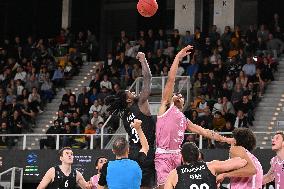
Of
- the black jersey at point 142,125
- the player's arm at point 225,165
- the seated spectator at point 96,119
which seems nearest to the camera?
the player's arm at point 225,165

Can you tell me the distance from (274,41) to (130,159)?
15.9 meters

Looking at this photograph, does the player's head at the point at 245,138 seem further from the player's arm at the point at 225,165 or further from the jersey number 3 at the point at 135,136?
the jersey number 3 at the point at 135,136

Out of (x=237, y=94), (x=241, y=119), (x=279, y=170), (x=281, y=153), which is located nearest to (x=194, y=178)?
(x=281, y=153)

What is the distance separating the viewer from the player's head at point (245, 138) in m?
8.73

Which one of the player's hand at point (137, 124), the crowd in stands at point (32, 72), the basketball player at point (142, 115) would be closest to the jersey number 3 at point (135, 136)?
the basketball player at point (142, 115)

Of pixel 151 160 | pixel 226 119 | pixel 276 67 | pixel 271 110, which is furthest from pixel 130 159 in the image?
pixel 276 67

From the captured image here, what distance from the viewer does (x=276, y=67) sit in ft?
79.2

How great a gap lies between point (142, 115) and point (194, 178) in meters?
2.25

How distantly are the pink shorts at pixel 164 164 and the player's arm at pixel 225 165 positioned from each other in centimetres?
169

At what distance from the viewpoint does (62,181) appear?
1165 cm

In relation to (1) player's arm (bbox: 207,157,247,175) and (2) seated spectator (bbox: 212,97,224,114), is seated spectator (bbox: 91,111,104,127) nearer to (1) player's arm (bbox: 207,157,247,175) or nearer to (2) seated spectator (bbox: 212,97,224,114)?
(2) seated spectator (bbox: 212,97,224,114)

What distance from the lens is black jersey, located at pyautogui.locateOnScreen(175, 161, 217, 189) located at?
→ 27.5 ft

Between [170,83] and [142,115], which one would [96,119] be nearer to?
[142,115]

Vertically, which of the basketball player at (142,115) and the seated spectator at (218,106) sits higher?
the basketball player at (142,115)
